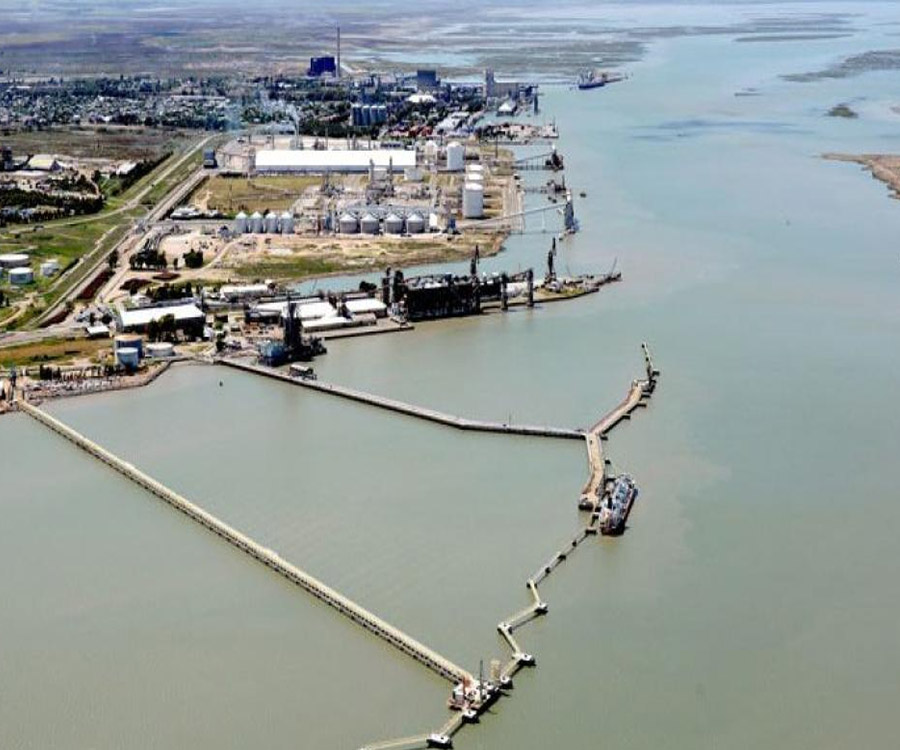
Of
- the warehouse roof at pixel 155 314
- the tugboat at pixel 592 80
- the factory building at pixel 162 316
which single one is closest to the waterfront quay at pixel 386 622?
the factory building at pixel 162 316

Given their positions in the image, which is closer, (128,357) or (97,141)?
(128,357)

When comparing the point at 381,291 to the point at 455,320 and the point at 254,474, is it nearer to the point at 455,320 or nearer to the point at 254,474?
the point at 455,320

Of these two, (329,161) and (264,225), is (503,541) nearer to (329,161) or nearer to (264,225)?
(264,225)

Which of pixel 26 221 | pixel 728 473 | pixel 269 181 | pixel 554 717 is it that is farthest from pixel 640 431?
pixel 269 181

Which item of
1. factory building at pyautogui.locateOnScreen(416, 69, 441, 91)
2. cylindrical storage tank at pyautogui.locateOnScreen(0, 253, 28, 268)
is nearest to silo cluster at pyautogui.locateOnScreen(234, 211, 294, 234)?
cylindrical storage tank at pyautogui.locateOnScreen(0, 253, 28, 268)

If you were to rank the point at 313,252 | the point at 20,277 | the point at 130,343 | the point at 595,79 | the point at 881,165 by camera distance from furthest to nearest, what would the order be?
the point at 595,79 < the point at 881,165 < the point at 313,252 < the point at 20,277 < the point at 130,343

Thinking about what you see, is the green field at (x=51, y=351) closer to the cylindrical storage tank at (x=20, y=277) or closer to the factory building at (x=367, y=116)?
the cylindrical storage tank at (x=20, y=277)

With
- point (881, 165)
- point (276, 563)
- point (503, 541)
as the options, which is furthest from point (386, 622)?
point (881, 165)
